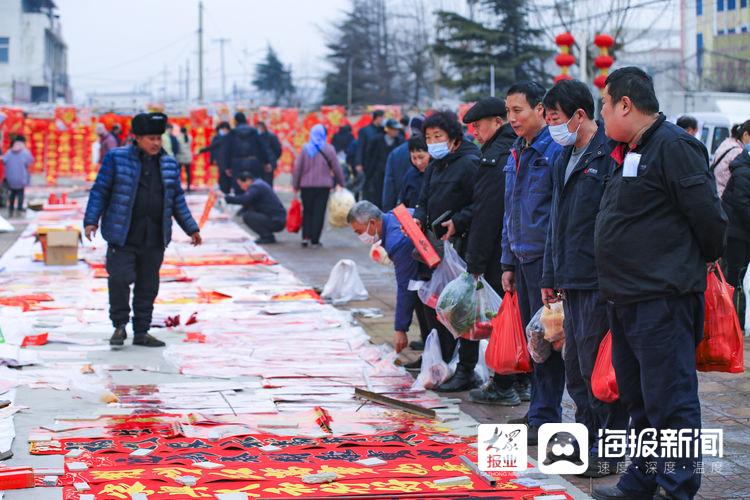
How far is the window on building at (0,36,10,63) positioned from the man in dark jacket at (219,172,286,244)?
151 feet

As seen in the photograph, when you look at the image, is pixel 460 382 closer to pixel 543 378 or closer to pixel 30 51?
pixel 543 378

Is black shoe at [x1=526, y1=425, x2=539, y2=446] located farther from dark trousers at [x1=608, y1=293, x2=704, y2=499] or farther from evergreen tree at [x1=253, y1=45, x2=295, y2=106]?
evergreen tree at [x1=253, y1=45, x2=295, y2=106]

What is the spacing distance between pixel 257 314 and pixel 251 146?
11952 millimetres

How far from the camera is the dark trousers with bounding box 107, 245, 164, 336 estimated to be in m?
10.1

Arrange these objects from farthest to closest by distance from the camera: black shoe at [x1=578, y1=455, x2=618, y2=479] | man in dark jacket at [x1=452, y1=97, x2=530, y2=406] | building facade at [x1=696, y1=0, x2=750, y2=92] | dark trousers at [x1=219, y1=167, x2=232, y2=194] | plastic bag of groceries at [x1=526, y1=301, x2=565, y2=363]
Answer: building facade at [x1=696, y1=0, x2=750, y2=92]
dark trousers at [x1=219, y1=167, x2=232, y2=194]
man in dark jacket at [x1=452, y1=97, x2=530, y2=406]
plastic bag of groceries at [x1=526, y1=301, x2=565, y2=363]
black shoe at [x1=578, y1=455, x2=618, y2=479]

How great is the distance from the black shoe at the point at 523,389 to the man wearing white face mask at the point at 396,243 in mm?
1016

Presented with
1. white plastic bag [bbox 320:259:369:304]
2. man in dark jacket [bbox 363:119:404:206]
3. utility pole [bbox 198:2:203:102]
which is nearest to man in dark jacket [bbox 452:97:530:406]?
white plastic bag [bbox 320:259:369:304]

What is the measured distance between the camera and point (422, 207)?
8.86m

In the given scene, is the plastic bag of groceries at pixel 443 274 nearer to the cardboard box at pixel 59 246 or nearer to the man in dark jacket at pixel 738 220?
the man in dark jacket at pixel 738 220

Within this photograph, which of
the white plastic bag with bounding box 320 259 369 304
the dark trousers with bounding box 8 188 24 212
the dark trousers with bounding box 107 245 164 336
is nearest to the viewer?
the dark trousers with bounding box 107 245 164 336

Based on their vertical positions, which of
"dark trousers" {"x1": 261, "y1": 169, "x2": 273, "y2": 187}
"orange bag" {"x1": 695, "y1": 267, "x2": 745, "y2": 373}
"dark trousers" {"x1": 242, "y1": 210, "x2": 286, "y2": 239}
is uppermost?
"dark trousers" {"x1": 261, "y1": 169, "x2": 273, "y2": 187}

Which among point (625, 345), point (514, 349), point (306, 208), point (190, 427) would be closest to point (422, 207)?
point (514, 349)

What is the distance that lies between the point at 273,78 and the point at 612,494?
92534mm

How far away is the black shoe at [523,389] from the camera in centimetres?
813
